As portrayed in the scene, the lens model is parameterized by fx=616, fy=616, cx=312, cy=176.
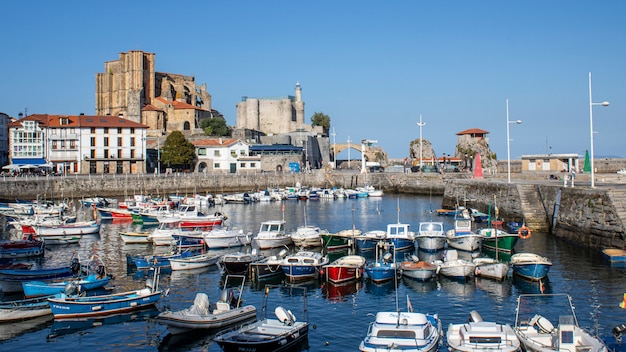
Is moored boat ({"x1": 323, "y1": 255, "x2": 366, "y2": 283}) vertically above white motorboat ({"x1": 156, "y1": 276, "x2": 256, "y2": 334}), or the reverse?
moored boat ({"x1": 323, "y1": 255, "x2": 366, "y2": 283})

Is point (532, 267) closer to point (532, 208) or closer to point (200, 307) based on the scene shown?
point (200, 307)

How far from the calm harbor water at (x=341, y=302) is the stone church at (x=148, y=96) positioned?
79.5 metres

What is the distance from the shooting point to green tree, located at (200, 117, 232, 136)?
113062mm

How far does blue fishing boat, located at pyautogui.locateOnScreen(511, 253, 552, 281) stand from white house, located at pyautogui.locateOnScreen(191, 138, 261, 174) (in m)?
74.4

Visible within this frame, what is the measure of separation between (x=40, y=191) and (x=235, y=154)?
34.1 meters

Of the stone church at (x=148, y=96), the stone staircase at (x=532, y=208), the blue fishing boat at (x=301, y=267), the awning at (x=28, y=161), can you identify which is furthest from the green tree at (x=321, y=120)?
the blue fishing boat at (x=301, y=267)

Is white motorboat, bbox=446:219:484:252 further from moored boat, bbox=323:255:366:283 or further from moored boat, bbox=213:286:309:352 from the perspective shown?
moored boat, bbox=213:286:309:352

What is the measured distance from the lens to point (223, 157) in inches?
3900

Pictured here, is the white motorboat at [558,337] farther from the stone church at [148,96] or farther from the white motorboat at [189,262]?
the stone church at [148,96]

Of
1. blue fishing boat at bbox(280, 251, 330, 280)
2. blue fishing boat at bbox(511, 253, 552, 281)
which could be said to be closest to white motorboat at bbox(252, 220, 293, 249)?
blue fishing boat at bbox(280, 251, 330, 280)

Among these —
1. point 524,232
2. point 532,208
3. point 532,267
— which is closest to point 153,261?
point 532,267

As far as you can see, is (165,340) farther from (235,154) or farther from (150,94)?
(150,94)

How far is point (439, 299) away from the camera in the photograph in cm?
2517

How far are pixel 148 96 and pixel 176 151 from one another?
33703 millimetres
